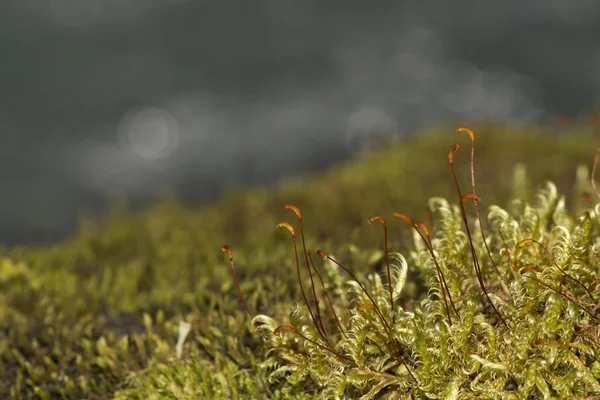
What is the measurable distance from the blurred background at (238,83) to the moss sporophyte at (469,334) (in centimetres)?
706

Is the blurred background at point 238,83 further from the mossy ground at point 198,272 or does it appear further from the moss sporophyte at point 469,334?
the moss sporophyte at point 469,334

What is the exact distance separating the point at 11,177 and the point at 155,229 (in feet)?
21.4

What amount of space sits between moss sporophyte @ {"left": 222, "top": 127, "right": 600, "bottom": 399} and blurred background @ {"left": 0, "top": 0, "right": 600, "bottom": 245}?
7.06 metres

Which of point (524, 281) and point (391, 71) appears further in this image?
point (391, 71)

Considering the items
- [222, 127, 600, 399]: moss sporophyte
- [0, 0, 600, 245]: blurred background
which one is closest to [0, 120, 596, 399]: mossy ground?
[222, 127, 600, 399]: moss sporophyte

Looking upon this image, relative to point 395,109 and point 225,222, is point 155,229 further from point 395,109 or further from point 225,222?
point 395,109

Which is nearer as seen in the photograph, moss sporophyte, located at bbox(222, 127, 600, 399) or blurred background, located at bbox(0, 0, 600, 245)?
moss sporophyte, located at bbox(222, 127, 600, 399)

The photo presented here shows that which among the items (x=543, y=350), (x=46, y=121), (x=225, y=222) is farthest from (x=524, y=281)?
(x=46, y=121)

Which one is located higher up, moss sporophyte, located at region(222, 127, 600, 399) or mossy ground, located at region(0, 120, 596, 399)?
moss sporophyte, located at region(222, 127, 600, 399)

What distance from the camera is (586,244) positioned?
84.1 inches

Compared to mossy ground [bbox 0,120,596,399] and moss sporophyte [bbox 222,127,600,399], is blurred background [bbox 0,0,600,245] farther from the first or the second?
moss sporophyte [bbox 222,127,600,399]

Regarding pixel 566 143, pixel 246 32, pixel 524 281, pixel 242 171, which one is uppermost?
pixel 246 32

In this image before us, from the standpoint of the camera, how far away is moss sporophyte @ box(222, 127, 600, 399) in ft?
6.44

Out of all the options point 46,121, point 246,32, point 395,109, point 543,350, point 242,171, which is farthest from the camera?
point 246,32
